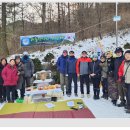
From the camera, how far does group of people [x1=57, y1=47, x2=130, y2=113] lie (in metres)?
6.78

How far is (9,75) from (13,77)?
0.40ft

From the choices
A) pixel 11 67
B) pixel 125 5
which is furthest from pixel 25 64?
pixel 125 5

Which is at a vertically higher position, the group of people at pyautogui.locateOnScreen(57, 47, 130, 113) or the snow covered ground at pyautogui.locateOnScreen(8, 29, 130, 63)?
the snow covered ground at pyautogui.locateOnScreen(8, 29, 130, 63)

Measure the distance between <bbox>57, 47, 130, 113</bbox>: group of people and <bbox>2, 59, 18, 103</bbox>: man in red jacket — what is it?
4.90 feet

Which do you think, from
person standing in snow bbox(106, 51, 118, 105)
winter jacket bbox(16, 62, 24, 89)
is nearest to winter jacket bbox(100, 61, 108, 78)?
person standing in snow bbox(106, 51, 118, 105)

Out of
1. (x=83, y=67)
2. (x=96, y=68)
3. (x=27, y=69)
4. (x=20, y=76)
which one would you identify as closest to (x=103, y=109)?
(x=96, y=68)

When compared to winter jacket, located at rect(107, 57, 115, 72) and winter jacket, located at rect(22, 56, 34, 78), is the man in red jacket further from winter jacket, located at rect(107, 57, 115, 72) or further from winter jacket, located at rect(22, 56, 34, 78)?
winter jacket, located at rect(107, 57, 115, 72)

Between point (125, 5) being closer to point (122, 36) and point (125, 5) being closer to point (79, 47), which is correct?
point (122, 36)

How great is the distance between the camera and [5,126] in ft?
18.1

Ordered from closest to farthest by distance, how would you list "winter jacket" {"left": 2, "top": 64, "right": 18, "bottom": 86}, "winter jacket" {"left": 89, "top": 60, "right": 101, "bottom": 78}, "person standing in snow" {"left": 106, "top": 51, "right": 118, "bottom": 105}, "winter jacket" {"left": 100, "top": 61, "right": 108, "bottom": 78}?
"person standing in snow" {"left": 106, "top": 51, "right": 118, "bottom": 105}, "winter jacket" {"left": 2, "top": 64, "right": 18, "bottom": 86}, "winter jacket" {"left": 100, "top": 61, "right": 108, "bottom": 78}, "winter jacket" {"left": 89, "top": 60, "right": 101, "bottom": 78}

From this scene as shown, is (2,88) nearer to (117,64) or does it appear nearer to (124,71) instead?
(117,64)

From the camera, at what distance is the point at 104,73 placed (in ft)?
26.9

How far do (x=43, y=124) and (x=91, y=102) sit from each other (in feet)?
8.27

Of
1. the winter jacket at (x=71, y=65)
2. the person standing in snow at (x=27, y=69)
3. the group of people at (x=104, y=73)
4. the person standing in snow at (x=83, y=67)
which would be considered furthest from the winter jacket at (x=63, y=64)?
the person standing in snow at (x=27, y=69)
